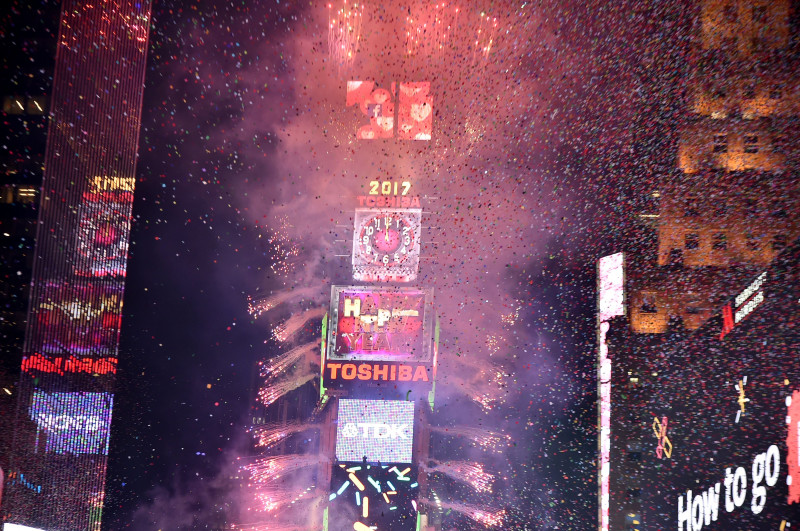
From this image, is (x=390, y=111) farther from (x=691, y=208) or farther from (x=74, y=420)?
(x=74, y=420)

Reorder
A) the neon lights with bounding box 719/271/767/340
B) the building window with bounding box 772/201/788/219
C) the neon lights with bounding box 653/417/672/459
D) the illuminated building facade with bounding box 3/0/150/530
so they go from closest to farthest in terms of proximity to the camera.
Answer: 1. the neon lights with bounding box 719/271/767/340
2. the neon lights with bounding box 653/417/672/459
3. the illuminated building facade with bounding box 3/0/150/530
4. the building window with bounding box 772/201/788/219

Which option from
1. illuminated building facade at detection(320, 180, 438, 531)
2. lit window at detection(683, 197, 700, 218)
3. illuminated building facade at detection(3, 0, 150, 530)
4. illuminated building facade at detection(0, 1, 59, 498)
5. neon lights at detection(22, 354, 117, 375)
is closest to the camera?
illuminated building facade at detection(3, 0, 150, 530)

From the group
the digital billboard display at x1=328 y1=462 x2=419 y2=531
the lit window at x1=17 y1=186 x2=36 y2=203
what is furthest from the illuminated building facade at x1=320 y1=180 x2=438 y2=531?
the lit window at x1=17 y1=186 x2=36 y2=203

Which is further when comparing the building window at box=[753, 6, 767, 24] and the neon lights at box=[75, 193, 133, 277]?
the building window at box=[753, 6, 767, 24]

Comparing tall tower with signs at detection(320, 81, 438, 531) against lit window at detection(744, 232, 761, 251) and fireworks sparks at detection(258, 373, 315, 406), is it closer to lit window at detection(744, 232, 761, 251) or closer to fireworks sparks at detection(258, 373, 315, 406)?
fireworks sparks at detection(258, 373, 315, 406)

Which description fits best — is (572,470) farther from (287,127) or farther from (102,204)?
(102,204)

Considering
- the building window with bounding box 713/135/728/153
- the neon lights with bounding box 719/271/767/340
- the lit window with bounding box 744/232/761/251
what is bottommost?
the neon lights with bounding box 719/271/767/340

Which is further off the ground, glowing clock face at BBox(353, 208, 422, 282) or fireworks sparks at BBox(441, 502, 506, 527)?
glowing clock face at BBox(353, 208, 422, 282)
